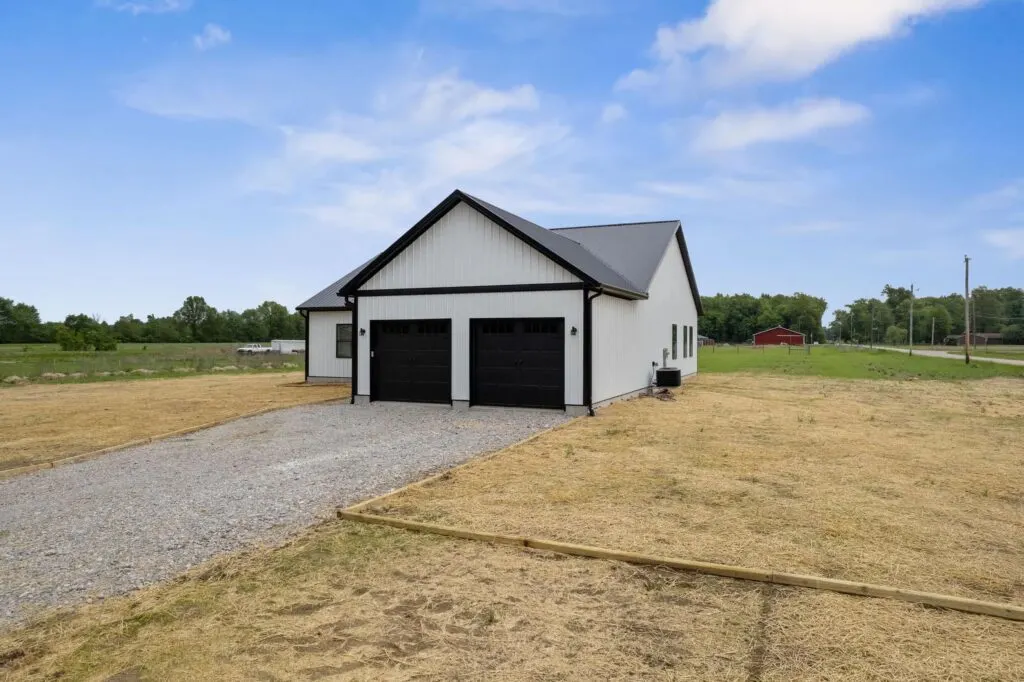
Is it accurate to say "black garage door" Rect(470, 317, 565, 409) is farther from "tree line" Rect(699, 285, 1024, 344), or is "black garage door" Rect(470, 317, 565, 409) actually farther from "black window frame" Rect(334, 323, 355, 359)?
"tree line" Rect(699, 285, 1024, 344)

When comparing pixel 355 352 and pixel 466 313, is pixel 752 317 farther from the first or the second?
pixel 355 352

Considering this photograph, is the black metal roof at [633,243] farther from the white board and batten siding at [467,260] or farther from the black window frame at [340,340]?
the black window frame at [340,340]

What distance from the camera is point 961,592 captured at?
4078 millimetres

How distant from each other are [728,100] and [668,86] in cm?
285

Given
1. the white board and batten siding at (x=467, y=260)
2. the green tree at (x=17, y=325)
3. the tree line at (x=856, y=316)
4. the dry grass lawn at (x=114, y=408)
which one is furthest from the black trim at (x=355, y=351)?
the tree line at (x=856, y=316)

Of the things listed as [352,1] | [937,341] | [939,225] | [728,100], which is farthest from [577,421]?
[937,341]

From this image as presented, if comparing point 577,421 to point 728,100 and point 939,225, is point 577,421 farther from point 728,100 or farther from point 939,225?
point 939,225

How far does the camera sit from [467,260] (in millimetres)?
14688

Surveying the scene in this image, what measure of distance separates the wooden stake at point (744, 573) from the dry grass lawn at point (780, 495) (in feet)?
0.73

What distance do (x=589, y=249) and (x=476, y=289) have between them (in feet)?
24.3

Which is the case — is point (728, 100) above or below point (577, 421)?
above

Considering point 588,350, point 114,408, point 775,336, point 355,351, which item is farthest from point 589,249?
point 775,336

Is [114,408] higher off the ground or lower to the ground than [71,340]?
lower

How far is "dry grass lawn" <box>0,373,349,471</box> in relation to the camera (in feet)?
34.6
